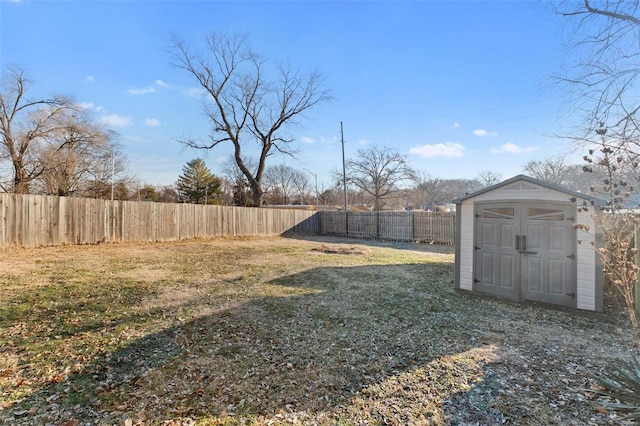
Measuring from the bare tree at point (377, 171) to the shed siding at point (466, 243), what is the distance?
57.2 feet

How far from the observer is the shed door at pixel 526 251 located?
437cm

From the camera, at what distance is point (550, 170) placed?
829 inches

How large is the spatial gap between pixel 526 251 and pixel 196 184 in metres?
30.0

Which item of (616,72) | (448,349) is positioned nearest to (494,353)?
(448,349)

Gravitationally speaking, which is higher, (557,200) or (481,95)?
(481,95)

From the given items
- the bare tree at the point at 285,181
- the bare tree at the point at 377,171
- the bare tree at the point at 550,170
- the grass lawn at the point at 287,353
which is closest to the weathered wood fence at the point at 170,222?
the grass lawn at the point at 287,353

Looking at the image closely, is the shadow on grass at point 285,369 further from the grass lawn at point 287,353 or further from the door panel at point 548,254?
the door panel at point 548,254

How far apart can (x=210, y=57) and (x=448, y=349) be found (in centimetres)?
1960

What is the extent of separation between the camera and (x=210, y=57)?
17.4 metres

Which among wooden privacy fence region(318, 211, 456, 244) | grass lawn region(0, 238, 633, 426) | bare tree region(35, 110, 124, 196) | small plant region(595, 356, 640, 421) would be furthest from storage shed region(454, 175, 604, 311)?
bare tree region(35, 110, 124, 196)

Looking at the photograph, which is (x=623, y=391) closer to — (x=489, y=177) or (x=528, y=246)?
(x=528, y=246)

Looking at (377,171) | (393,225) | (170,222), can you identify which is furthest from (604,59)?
(377,171)

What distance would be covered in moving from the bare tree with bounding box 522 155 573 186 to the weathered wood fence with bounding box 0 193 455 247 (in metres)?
10.4

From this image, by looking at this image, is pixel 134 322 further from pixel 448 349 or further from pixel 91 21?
pixel 91 21
